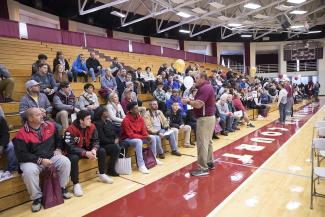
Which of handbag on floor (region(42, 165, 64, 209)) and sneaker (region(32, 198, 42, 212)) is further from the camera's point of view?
handbag on floor (region(42, 165, 64, 209))

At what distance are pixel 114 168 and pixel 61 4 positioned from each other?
9964mm

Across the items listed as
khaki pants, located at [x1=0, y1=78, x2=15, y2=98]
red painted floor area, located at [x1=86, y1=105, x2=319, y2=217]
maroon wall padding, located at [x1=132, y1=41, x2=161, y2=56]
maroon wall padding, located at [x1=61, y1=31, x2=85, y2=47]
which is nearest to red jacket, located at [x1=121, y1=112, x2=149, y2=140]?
red painted floor area, located at [x1=86, y1=105, x2=319, y2=217]

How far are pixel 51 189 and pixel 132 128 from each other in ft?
5.20

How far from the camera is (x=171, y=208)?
9.62ft

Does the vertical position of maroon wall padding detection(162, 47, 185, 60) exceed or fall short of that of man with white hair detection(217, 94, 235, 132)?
it exceeds it

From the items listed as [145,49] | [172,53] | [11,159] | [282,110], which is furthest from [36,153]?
[172,53]

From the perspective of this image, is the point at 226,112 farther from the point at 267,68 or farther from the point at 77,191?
the point at 267,68

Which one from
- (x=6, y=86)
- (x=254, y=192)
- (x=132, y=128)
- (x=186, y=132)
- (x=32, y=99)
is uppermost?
(x=6, y=86)

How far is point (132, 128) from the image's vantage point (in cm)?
432

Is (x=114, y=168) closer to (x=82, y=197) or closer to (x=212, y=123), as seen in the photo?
(x=82, y=197)

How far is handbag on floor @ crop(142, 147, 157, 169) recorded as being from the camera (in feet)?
14.5

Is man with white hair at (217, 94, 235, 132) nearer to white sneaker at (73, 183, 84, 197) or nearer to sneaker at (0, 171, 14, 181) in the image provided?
white sneaker at (73, 183, 84, 197)

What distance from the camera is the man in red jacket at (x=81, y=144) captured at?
3.38 m

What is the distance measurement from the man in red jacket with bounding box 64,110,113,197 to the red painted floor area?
2.05 ft
